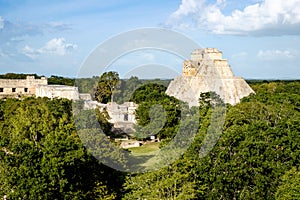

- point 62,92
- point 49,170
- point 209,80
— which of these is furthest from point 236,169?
point 62,92

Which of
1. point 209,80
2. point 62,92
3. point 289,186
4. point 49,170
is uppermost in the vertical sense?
point 209,80

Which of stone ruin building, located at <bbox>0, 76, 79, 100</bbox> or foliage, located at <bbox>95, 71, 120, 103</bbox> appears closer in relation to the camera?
stone ruin building, located at <bbox>0, 76, 79, 100</bbox>

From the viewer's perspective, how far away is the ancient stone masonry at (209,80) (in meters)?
38.8

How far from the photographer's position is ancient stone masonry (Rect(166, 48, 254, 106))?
38.8 meters

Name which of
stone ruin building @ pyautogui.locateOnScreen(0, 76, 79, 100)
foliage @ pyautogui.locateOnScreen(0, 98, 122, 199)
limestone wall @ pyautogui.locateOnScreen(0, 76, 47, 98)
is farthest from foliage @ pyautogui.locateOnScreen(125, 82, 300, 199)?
limestone wall @ pyautogui.locateOnScreen(0, 76, 47, 98)

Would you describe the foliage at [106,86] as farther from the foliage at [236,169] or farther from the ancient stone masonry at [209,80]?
the foliage at [236,169]

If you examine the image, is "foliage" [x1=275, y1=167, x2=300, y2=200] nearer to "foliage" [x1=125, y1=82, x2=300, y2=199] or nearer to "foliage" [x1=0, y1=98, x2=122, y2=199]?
"foliage" [x1=125, y1=82, x2=300, y2=199]

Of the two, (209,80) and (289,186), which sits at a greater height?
(209,80)

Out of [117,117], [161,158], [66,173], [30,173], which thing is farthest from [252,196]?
[117,117]

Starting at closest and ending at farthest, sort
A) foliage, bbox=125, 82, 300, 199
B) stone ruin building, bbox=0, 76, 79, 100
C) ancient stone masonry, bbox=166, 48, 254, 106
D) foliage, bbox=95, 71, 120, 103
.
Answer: foliage, bbox=125, 82, 300, 199 < ancient stone masonry, bbox=166, 48, 254, 106 < stone ruin building, bbox=0, 76, 79, 100 < foliage, bbox=95, 71, 120, 103

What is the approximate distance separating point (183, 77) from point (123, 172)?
25.2m

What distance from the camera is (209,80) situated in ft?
132

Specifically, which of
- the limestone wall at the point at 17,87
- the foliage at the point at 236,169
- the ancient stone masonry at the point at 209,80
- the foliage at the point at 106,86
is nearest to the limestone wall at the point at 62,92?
the limestone wall at the point at 17,87

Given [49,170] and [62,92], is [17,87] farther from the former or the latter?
[49,170]
